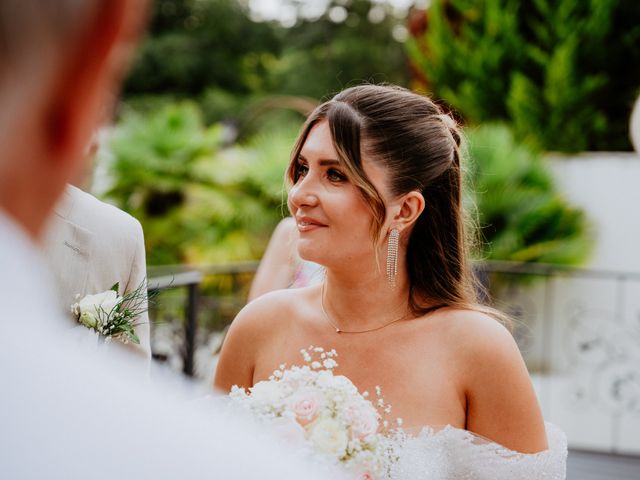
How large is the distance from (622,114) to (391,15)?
15279 mm

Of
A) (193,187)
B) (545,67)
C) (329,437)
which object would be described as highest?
(545,67)

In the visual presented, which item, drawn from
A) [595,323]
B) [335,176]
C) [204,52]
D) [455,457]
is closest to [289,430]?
[455,457]

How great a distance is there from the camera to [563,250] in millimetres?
8398

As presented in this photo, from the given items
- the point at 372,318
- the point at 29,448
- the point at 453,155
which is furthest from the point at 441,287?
the point at 29,448

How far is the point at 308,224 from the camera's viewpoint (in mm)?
2330

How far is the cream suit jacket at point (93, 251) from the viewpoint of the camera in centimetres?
203

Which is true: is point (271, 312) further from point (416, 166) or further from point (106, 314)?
point (106, 314)

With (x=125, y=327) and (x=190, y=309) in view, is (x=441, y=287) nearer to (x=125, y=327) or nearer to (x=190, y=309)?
(x=125, y=327)

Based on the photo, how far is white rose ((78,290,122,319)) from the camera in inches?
72.1

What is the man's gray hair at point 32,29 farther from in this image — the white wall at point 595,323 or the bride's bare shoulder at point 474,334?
the white wall at point 595,323

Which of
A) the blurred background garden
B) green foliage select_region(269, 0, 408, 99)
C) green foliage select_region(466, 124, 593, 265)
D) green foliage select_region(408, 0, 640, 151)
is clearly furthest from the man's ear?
green foliage select_region(269, 0, 408, 99)

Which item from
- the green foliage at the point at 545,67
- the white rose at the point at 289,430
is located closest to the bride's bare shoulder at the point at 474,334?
the white rose at the point at 289,430

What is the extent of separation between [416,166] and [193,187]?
339 inches

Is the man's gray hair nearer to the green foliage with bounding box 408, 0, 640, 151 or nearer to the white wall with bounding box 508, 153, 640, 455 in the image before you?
the white wall with bounding box 508, 153, 640, 455
